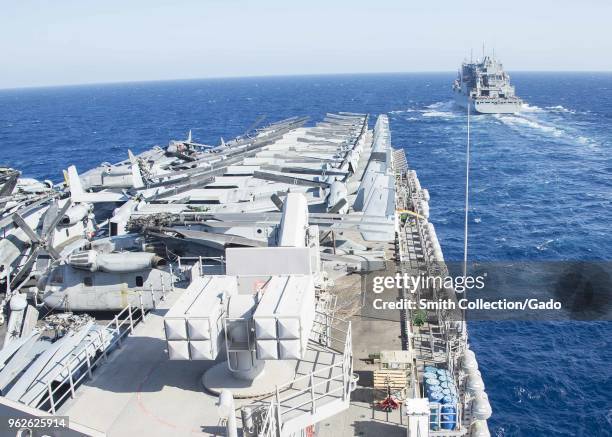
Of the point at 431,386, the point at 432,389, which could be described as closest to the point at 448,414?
the point at 432,389

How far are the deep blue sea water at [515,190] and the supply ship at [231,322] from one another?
7.79 meters

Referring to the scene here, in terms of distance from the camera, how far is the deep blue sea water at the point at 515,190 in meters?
29.7

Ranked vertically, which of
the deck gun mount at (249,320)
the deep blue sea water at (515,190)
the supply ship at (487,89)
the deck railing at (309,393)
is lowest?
the deep blue sea water at (515,190)

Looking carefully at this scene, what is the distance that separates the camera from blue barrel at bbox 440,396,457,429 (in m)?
16.7

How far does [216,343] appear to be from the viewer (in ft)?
41.4

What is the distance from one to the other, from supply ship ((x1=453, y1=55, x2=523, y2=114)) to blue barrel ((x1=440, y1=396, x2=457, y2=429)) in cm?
12062

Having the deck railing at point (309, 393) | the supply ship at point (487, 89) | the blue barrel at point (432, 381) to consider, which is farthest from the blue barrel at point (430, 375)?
the supply ship at point (487, 89)

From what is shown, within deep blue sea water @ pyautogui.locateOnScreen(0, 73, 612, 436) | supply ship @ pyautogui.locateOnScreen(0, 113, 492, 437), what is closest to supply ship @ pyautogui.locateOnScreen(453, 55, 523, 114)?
deep blue sea water @ pyautogui.locateOnScreen(0, 73, 612, 436)

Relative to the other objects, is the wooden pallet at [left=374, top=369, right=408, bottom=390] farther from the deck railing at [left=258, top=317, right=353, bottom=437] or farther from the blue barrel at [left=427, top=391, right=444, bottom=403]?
the deck railing at [left=258, top=317, right=353, bottom=437]

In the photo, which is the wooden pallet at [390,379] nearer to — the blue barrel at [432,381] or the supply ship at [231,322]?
the supply ship at [231,322]

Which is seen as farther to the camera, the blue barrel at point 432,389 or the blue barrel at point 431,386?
the blue barrel at point 431,386

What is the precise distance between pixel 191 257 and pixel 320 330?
13458mm

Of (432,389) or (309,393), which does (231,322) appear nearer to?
(309,393)

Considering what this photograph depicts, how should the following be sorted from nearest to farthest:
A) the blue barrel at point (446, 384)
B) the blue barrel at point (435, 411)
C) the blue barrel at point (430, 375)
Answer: the blue barrel at point (435, 411), the blue barrel at point (446, 384), the blue barrel at point (430, 375)
